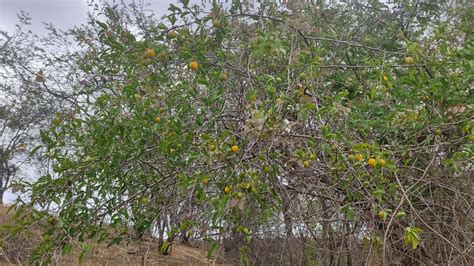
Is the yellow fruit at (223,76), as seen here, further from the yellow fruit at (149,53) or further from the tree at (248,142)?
the yellow fruit at (149,53)

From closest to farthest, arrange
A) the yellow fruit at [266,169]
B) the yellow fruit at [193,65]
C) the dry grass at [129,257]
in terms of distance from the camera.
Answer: the yellow fruit at [266,169], the yellow fruit at [193,65], the dry grass at [129,257]

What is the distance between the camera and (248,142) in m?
2.23

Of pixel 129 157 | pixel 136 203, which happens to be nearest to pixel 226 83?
pixel 129 157

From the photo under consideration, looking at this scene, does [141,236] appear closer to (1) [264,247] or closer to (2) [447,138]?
(1) [264,247]

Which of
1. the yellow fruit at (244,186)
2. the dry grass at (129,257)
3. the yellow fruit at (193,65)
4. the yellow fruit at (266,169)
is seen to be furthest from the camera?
the dry grass at (129,257)

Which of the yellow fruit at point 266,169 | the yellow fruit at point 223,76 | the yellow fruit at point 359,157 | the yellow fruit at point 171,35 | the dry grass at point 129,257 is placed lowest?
the dry grass at point 129,257

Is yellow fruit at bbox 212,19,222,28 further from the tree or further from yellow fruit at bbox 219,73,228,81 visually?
yellow fruit at bbox 219,73,228,81

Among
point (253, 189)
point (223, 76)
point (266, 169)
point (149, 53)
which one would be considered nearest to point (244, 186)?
point (253, 189)

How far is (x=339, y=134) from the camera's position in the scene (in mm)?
2375

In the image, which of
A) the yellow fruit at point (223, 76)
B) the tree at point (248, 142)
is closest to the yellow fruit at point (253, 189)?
the tree at point (248, 142)

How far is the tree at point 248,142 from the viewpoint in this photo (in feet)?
7.43

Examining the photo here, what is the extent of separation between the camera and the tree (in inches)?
89.1

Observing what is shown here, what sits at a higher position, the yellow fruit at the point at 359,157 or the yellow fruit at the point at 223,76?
the yellow fruit at the point at 223,76

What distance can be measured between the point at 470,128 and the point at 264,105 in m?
1.00
